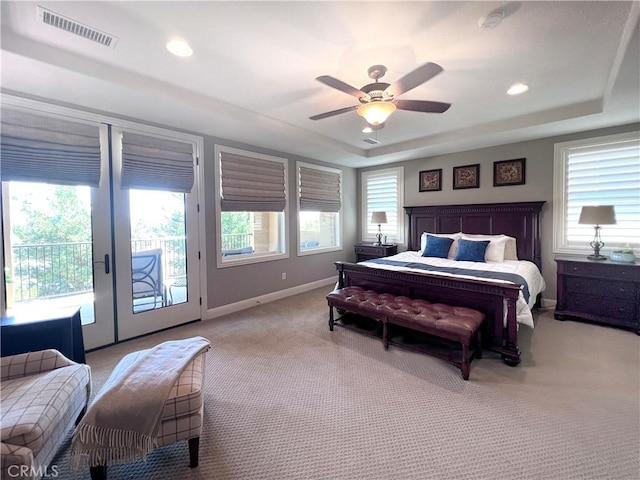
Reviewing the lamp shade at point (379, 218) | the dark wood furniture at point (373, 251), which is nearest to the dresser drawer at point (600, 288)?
the dark wood furniture at point (373, 251)

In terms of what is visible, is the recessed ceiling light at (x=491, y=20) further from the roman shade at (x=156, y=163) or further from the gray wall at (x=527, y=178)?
the roman shade at (x=156, y=163)

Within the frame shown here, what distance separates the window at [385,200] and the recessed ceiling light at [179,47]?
14.5ft

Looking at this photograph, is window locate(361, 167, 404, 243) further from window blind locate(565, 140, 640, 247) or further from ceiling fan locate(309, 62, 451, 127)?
ceiling fan locate(309, 62, 451, 127)

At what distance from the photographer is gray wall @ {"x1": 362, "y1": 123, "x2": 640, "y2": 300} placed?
13.6ft

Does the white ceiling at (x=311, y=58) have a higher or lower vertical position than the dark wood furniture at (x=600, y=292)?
higher

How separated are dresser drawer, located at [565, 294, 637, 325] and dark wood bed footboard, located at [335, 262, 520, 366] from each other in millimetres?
1723

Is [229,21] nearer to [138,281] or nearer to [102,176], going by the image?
[102,176]

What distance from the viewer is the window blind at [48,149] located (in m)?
2.47

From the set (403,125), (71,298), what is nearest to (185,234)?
(71,298)

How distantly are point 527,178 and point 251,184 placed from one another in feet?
14.1

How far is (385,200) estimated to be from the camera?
19.8 ft

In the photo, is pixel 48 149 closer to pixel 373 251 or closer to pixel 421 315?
pixel 421 315

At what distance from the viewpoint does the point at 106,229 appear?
3.05 metres

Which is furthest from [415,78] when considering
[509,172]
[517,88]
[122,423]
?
[509,172]
